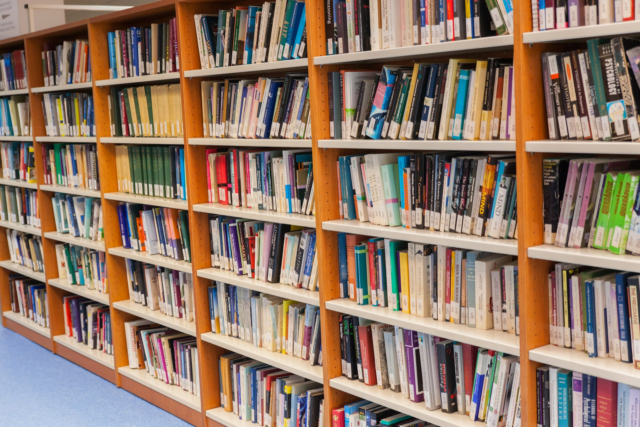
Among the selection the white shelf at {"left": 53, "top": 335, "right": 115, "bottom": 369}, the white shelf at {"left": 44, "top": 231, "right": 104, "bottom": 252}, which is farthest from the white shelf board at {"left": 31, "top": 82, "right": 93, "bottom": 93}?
the white shelf at {"left": 53, "top": 335, "right": 115, "bottom": 369}

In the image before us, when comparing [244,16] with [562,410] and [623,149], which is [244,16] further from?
[562,410]

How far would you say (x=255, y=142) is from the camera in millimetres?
2996

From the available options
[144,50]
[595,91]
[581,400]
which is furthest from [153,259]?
[595,91]

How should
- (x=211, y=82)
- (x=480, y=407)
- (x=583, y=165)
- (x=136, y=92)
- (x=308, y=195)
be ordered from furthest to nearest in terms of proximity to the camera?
(x=136, y=92), (x=211, y=82), (x=308, y=195), (x=480, y=407), (x=583, y=165)

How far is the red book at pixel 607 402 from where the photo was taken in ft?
6.45

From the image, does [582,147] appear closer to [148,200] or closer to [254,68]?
[254,68]

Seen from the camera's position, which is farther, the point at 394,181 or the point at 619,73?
the point at 394,181

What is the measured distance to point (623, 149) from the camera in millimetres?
1786

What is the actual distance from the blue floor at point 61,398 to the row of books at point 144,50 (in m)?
1.88

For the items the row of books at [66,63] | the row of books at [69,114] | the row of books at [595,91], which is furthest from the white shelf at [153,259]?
the row of books at [595,91]

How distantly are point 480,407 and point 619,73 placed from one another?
118 centimetres

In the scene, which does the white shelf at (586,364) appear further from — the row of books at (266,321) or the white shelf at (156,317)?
the white shelf at (156,317)

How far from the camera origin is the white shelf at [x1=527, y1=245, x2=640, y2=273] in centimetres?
181

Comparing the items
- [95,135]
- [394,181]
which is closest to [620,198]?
[394,181]
